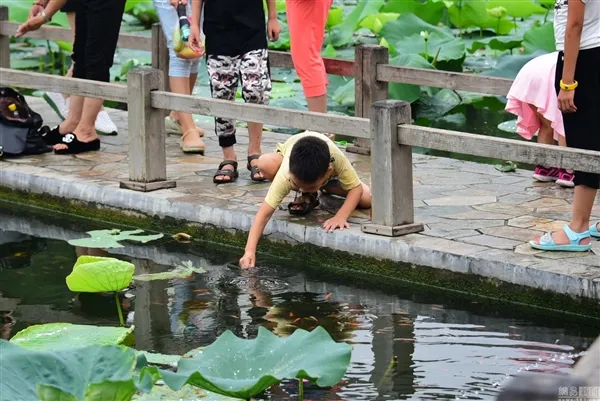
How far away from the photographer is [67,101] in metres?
8.87

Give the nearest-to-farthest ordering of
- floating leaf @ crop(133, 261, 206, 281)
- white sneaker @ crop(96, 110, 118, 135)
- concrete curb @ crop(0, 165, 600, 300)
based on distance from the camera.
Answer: concrete curb @ crop(0, 165, 600, 300) → floating leaf @ crop(133, 261, 206, 281) → white sneaker @ crop(96, 110, 118, 135)

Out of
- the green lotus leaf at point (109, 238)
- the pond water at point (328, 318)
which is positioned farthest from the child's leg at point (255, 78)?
the pond water at point (328, 318)

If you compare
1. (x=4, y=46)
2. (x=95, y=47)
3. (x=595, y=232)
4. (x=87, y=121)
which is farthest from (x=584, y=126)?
(x=4, y=46)

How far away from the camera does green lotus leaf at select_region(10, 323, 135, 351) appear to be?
4.67m

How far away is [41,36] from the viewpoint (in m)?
9.62

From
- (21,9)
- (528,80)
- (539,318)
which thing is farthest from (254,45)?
(21,9)

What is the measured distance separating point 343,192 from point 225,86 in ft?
3.68

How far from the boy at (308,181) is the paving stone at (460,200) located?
42 centimetres

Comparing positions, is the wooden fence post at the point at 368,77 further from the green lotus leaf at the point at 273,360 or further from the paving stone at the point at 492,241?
the green lotus leaf at the point at 273,360

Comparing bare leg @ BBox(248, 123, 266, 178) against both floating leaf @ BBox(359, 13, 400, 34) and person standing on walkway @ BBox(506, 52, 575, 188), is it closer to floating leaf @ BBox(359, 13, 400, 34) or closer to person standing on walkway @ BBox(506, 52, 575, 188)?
person standing on walkway @ BBox(506, 52, 575, 188)

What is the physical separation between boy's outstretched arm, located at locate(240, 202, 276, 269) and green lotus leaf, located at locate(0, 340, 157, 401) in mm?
2289

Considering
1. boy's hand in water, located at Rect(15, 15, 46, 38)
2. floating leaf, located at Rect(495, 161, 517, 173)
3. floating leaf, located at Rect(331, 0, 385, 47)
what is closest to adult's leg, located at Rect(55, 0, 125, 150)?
boy's hand in water, located at Rect(15, 15, 46, 38)

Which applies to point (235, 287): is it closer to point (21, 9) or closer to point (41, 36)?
point (41, 36)

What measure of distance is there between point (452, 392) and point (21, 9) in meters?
9.19
